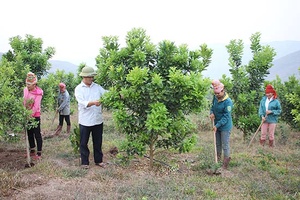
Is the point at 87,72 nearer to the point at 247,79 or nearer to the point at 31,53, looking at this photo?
→ the point at 31,53

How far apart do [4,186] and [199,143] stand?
565cm

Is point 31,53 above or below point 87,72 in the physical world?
above

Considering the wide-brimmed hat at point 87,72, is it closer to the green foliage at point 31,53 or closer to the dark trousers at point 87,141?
the dark trousers at point 87,141

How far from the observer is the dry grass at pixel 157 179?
4.70 m

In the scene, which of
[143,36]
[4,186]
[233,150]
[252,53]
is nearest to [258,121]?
[233,150]

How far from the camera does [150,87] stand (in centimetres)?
526

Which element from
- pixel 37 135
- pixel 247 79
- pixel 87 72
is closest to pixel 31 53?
pixel 37 135

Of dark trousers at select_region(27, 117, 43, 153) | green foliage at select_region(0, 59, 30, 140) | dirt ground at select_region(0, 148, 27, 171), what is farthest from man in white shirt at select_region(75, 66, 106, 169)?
dirt ground at select_region(0, 148, 27, 171)

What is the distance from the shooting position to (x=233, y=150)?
823cm

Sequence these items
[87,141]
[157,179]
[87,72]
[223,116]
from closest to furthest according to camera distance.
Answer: [157,179]
[87,72]
[87,141]
[223,116]

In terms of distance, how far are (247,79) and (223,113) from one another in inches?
118

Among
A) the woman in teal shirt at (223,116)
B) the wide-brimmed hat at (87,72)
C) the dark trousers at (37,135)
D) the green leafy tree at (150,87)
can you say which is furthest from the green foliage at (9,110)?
the woman in teal shirt at (223,116)

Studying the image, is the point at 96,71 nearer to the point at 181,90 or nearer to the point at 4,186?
the point at 181,90

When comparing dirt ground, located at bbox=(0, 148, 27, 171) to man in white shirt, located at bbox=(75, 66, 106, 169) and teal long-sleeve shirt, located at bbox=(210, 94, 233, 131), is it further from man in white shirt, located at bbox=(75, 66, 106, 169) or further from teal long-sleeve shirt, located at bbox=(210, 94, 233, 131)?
teal long-sleeve shirt, located at bbox=(210, 94, 233, 131)
